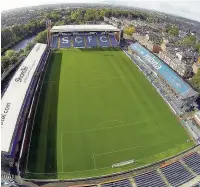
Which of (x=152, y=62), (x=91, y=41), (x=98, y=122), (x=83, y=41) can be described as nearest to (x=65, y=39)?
(x=83, y=41)

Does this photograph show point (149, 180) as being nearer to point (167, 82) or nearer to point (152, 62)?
point (167, 82)

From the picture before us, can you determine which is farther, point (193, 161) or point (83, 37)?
point (83, 37)

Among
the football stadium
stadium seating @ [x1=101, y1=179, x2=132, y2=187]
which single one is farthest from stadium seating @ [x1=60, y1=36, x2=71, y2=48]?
stadium seating @ [x1=101, y1=179, x2=132, y2=187]

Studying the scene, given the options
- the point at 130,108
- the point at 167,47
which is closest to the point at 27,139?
the point at 130,108

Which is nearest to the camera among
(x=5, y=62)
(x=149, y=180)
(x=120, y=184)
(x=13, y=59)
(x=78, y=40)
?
(x=120, y=184)

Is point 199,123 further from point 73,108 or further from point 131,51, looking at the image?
point 131,51

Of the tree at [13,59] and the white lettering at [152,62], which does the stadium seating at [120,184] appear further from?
the tree at [13,59]

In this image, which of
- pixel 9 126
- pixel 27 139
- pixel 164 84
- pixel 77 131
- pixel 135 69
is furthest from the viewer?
pixel 135 69
